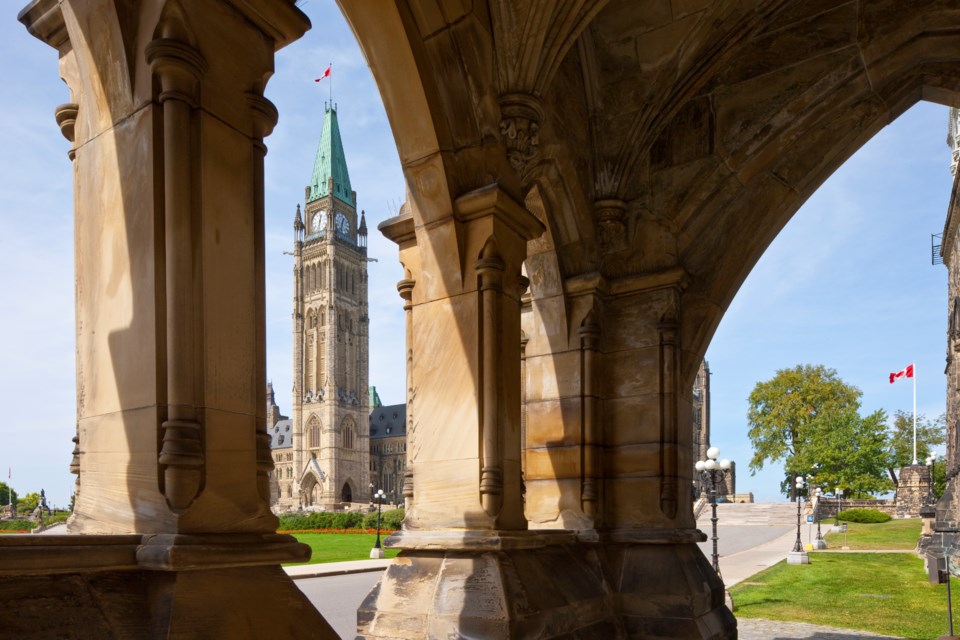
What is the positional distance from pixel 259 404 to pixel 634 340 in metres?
3.80

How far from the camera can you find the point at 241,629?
2033 mm

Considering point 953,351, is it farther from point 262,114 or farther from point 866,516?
point 262,114

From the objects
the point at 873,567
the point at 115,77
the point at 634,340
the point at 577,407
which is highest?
the point at 115,77

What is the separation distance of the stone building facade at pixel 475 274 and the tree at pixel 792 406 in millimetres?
41664

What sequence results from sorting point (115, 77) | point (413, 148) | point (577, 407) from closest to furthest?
point (115, 77), point (413, 148), point (577, 407)

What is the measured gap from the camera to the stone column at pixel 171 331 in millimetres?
1963

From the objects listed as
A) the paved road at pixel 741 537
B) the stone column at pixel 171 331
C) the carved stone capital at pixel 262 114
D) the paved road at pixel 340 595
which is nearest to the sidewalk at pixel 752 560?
the paved road at pixel 741 537

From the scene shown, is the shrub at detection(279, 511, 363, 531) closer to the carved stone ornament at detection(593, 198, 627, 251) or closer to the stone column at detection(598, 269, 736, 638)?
the stone column at detection(598, 269, 736, 638)

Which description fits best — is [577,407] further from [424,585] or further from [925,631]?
[925,631]

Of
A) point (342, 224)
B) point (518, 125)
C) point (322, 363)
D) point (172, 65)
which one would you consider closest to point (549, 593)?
point (518, 125)

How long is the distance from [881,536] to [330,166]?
73825mm

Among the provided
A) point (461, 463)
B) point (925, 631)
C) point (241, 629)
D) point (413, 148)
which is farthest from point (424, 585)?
point (925, 631)

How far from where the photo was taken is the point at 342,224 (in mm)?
83750

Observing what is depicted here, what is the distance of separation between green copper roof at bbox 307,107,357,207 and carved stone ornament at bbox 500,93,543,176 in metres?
83.2
